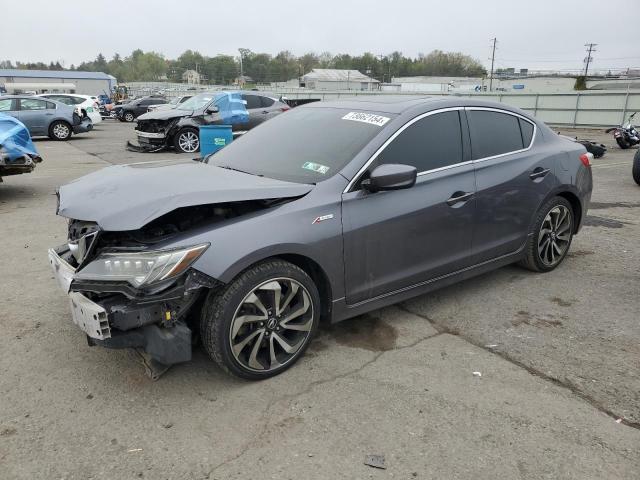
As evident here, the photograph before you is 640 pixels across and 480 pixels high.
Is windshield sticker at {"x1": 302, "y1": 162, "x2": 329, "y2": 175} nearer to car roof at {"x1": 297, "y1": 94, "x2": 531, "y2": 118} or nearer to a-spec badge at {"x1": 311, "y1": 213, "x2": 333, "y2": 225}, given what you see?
a-spec badge at {"x1": 311, "y1": 213, "x2": 333, "y2": 225}

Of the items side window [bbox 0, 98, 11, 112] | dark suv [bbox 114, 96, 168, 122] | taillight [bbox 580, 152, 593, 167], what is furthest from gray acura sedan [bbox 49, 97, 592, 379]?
dark suv [bbox 114, 96, 168, 122]

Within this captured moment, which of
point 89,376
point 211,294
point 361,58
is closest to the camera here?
point 211,294

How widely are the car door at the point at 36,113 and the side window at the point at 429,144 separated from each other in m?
17.2

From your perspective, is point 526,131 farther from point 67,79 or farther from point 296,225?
point 67,79

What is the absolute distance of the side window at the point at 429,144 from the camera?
3.57 meters

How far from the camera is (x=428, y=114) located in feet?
12.6

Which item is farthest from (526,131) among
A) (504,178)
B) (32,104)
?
(32,104)

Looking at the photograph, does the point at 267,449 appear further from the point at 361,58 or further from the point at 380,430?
the point at 361,58

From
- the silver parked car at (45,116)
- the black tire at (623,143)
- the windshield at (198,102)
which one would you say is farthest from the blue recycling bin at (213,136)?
the black tire at (623,143)

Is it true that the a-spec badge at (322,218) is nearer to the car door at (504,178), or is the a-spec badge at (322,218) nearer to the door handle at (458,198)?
the door handle at (458,198)

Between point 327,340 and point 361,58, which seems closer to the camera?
point 327,340

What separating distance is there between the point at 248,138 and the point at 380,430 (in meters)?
2.70

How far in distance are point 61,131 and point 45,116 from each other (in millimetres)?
756

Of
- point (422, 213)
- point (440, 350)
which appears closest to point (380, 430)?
point (440, 350)
